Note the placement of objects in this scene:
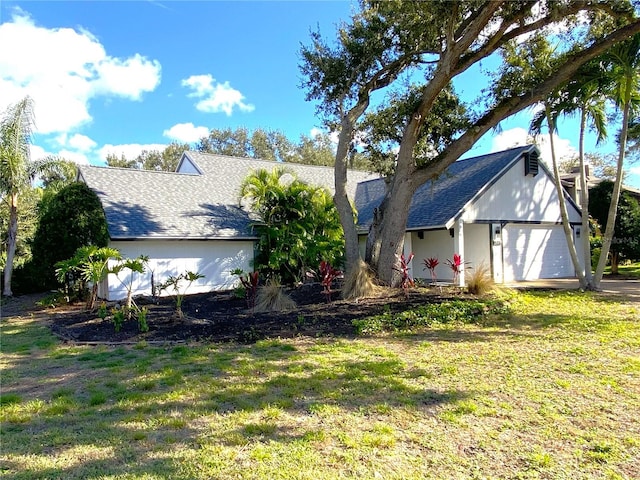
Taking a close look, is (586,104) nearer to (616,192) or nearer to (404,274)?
(616,192)

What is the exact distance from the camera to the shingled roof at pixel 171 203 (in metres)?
14.4

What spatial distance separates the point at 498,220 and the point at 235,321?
457 inches

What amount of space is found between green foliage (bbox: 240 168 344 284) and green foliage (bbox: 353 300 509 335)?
5.85 metres

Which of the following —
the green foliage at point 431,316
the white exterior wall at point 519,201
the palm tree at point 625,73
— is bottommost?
the green foliage at point 431,316

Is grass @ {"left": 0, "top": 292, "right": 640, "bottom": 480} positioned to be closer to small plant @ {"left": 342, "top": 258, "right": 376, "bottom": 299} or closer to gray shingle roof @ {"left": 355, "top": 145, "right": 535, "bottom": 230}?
small plant @ {"left": 342, "top": 258, "right": 376, "bottom": 299}

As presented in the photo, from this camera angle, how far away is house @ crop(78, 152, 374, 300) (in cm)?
1409

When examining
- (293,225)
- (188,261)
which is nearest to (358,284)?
(293,225)

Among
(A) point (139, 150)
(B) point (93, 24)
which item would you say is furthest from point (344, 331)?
Answer: (A) point (139, 150)

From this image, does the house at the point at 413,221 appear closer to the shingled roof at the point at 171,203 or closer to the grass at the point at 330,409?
the shingled roof at the point at 171,203

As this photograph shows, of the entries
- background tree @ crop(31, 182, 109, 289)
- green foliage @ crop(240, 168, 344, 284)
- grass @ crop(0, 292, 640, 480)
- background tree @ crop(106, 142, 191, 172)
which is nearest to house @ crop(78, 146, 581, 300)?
background tree @ crop(31, 182, 109, 289)

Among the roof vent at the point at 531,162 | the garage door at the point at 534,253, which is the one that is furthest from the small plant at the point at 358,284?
the roof vent at the point at 531,162

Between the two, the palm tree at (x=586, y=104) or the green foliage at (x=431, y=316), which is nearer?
the green foliage at (x=431, y=316)

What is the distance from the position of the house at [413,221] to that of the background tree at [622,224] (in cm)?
209

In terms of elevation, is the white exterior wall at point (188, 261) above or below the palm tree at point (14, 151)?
below
